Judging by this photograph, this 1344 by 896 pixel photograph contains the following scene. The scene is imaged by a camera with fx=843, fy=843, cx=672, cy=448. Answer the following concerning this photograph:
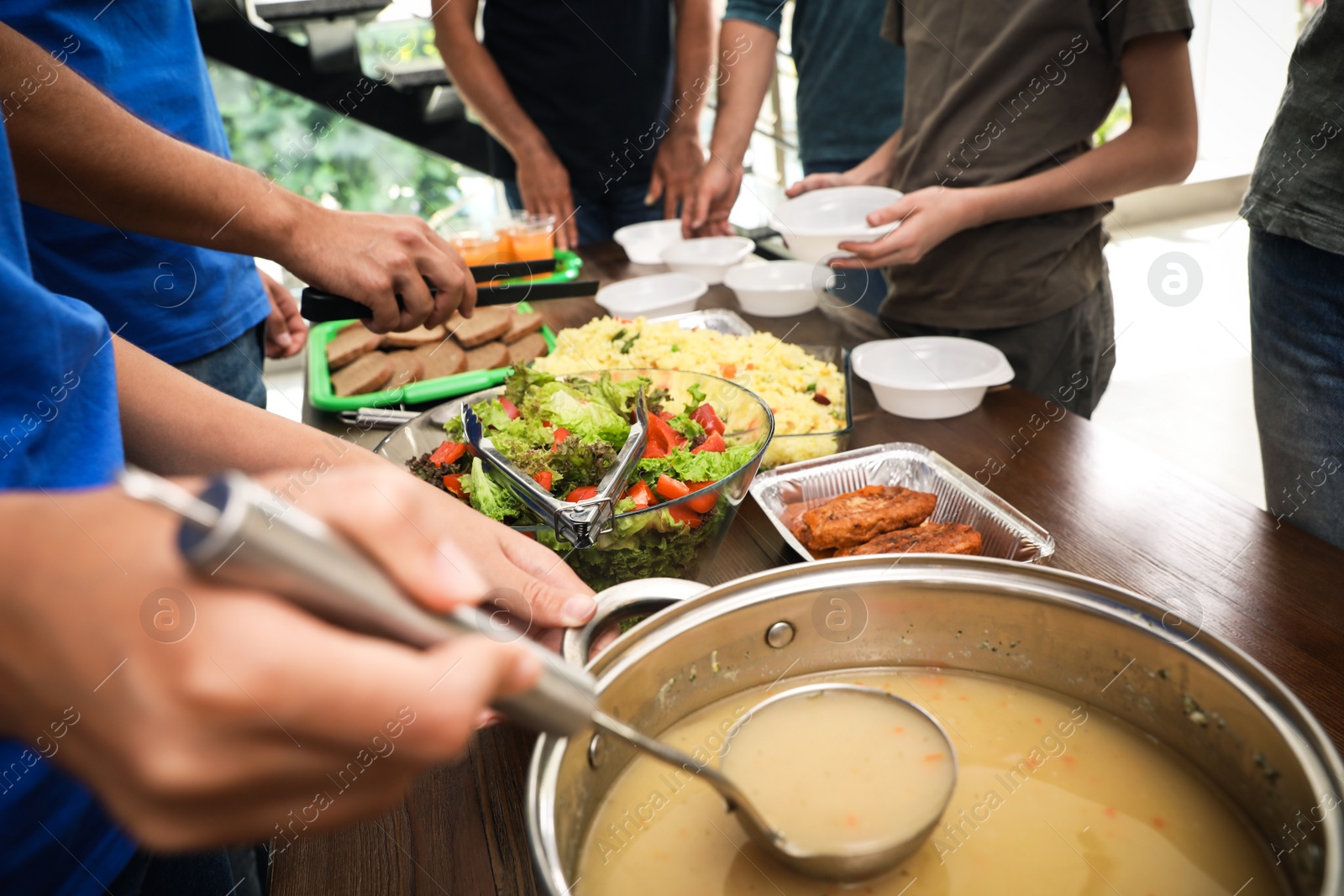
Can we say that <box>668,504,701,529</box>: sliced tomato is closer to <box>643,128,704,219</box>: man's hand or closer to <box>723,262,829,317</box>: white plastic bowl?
<box>723,262,829,317</box>: white plastic bowl

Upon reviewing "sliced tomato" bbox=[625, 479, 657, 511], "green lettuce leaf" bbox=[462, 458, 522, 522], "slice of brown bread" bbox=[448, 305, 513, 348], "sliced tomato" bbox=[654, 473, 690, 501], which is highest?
"sliced tomato" bbox=[654, 473, 690, 501]

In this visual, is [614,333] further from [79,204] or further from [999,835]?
[999,835]

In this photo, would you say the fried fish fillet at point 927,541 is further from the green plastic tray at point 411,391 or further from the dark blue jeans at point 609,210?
the dark blue jeans at point 609,210

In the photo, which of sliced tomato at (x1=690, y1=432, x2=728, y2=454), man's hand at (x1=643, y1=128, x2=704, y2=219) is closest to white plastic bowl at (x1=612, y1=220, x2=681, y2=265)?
man's hand at (x1=643, y1=128, x2=704, y2=219)

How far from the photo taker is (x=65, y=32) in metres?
1.40

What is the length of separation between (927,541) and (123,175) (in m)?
1.19

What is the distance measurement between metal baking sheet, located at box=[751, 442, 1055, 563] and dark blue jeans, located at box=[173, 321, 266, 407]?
109 centimetres

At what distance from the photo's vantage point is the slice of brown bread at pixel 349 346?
1.96 m

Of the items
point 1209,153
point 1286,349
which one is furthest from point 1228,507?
point 1209,153

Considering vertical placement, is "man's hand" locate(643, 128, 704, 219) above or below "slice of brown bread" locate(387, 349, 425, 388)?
above

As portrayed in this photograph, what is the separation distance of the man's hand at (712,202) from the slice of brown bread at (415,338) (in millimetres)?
851

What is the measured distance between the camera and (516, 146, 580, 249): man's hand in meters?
2.84

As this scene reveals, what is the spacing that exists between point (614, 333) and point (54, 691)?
1.57m

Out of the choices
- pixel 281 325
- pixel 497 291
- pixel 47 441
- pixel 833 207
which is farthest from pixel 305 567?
pixel 281 325
